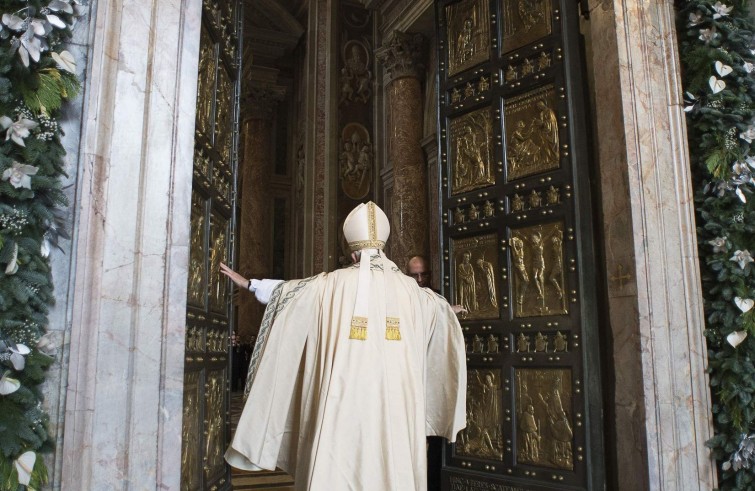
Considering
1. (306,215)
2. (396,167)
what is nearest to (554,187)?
(396,167)

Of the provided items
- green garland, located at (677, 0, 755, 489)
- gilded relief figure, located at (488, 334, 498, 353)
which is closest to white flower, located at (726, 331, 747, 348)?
green garland, located at (677, 0, 755, 489)

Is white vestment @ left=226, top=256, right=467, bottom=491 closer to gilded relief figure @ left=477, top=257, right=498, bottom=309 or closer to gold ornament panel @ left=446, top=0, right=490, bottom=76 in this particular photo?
gilded relief figure @ left=477, top=257, right=498, bottom=309

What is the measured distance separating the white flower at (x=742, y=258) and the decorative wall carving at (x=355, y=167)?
6944mm

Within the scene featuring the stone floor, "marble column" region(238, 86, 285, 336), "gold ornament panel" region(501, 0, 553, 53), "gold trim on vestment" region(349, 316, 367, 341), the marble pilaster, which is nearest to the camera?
the marble pilaster

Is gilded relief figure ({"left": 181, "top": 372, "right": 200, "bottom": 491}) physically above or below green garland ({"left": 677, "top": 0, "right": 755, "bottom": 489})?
below

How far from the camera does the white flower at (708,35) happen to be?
480 centimetres

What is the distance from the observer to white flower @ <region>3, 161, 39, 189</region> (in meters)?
2.97

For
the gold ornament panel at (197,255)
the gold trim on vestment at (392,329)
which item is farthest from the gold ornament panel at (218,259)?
the gold trim on vestment at (392,329)

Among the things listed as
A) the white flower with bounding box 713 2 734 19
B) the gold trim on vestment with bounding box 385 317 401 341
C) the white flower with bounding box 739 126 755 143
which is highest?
the white flower with bounding box 713 2 734 19

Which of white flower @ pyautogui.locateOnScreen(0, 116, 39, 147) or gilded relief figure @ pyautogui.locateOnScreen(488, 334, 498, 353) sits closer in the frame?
white flower @ pyautogui.locateOnScreen(0, 116, 39, 147)

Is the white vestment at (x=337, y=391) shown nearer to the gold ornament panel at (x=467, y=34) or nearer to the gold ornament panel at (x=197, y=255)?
the gold ornament panel at (x=197, y=255)

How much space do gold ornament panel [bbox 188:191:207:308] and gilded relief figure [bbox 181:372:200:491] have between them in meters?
0.45

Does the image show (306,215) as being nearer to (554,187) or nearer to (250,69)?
(250,69)

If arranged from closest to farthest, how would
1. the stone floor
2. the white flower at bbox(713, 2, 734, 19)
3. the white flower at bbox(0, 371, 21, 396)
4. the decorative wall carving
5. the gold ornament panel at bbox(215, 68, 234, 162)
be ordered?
the white flower at bbox(0, 371, 21, 396), the gold ornament panel at bbox(215, 68, 234, 162), the white flower at bbox(713, 2, 734, 19), the stone floor, the decorative wall carving
